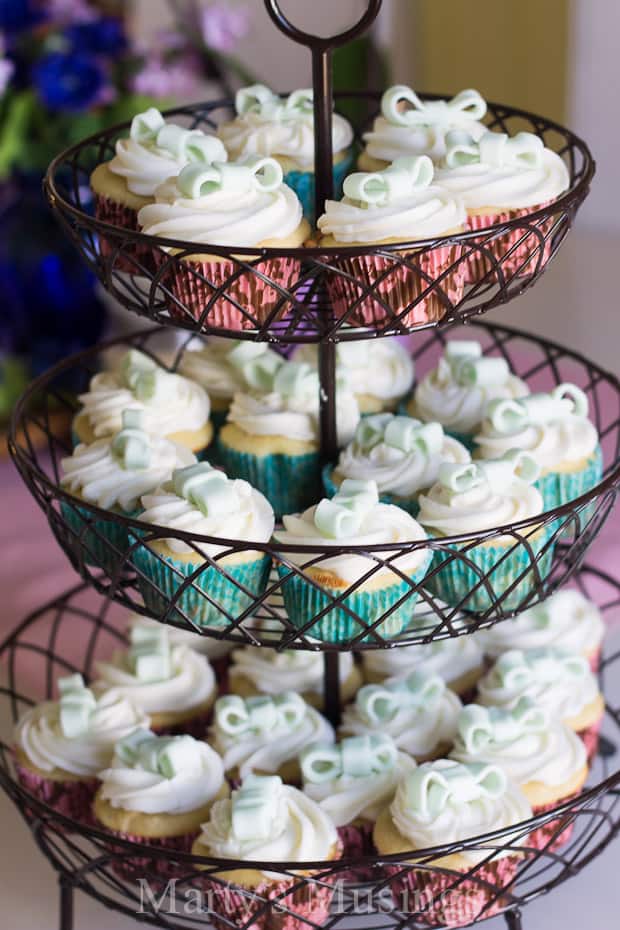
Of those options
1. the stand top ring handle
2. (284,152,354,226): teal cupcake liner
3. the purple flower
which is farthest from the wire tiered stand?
the purple flower

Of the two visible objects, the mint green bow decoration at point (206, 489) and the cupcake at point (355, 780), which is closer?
the mint green bow decoration at point (206, 489)

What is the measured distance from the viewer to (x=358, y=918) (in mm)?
1220

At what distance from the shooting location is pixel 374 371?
136cm

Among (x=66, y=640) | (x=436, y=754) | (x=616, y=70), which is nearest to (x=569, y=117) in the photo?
(x=616, y=70)

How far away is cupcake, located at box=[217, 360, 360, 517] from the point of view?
1.26 m

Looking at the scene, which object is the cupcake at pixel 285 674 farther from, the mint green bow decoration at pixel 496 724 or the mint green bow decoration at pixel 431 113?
the mint green bow decoration at pixel 431 113

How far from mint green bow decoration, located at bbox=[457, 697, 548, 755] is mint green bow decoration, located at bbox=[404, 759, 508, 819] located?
0.05m

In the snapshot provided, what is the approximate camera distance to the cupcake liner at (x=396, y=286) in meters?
1.02

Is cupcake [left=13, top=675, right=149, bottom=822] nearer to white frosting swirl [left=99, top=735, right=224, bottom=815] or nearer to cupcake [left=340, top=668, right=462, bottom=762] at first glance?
white frosting swirl [left=99, top=735, right=224, bottom=815]

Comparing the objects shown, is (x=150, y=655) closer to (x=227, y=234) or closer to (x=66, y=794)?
(x=66, y=794)

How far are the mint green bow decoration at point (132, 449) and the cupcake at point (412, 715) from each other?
0.32 m

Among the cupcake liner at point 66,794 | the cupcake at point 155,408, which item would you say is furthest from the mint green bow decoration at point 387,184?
the cupcake liner at point 66,794

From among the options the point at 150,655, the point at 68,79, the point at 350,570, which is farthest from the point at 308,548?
the point at 68,79

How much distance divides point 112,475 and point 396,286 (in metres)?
0.29
